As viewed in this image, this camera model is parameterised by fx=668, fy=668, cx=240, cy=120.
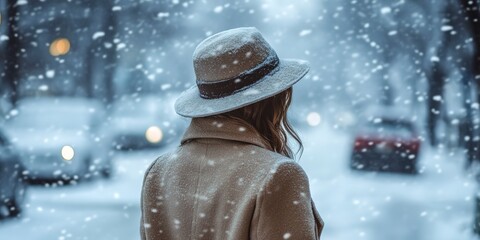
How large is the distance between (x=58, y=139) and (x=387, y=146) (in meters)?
4.30

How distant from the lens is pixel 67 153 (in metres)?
6.66

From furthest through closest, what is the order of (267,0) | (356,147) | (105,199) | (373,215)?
1. (356,147)
2. (267,0)
3. (105,199)
4. (373,215)

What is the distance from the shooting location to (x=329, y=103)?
14203 millimetres

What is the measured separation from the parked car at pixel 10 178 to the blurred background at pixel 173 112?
0.4 inches

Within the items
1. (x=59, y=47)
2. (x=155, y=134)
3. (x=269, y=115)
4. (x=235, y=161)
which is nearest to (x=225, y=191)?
(x=235, y=161)

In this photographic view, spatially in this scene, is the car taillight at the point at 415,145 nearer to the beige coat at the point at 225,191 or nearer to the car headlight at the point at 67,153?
the car headlight at the point at 67,153

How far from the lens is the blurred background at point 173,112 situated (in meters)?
5.71

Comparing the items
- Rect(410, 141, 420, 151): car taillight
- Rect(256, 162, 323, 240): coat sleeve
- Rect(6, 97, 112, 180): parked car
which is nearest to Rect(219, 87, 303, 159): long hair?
Rect(256, 162, 323, 240): coat sleeve

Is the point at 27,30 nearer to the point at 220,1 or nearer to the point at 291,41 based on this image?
the point at 220,1

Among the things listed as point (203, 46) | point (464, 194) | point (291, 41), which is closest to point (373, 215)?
point (464, 194)

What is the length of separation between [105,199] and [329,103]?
8.58 meters

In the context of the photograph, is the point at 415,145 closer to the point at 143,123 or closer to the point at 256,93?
the point at 143,123

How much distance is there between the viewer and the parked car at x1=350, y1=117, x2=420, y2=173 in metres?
8.53

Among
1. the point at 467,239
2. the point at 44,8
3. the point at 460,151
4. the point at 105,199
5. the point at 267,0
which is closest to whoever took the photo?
the point at 467,239
